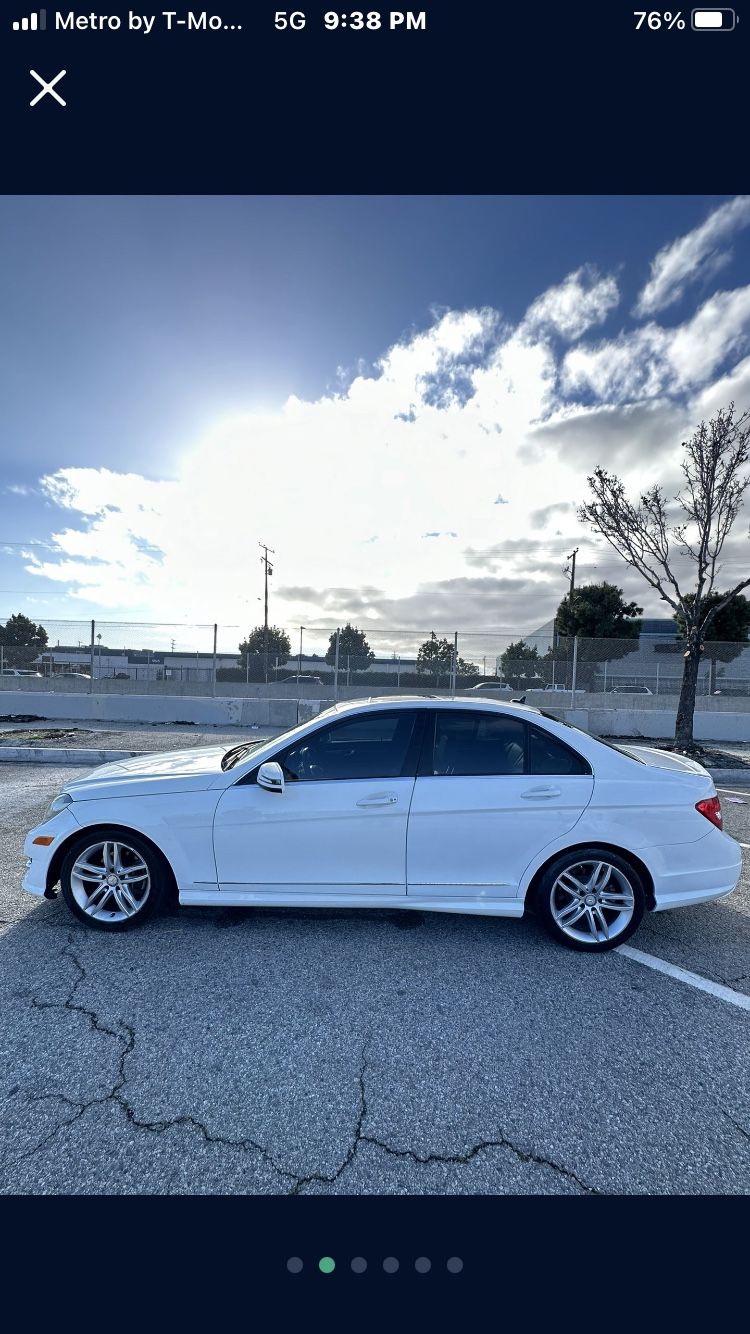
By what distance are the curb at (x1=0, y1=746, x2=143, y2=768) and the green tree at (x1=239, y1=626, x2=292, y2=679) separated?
17.1ft

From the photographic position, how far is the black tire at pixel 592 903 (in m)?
2.96

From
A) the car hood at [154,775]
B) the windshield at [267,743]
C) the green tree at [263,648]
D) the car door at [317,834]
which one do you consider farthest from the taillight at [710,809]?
the green tree at [263,648]

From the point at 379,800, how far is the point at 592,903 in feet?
4.72

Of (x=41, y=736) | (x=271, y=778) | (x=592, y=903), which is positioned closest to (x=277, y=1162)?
(x=271, y=778)

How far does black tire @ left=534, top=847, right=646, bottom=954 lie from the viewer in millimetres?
2957
